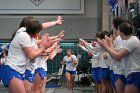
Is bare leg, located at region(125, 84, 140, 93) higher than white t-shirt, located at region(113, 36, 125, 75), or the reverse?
white t-shirt, located at region(113, 36, 125, 75)

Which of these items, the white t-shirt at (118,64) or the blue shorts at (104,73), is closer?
the white t-shirt at (118,64)

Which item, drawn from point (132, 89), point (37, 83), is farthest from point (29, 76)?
point (132, 89)

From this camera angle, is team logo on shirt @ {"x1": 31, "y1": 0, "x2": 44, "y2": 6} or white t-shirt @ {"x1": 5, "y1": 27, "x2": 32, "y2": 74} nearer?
white t-shirt @ {"x1": 5, "y1": 27, "x2": 32, "y2": 74}

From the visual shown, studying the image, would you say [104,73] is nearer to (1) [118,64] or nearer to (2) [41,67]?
(2) [41,67]

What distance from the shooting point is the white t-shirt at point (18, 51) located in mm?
4600

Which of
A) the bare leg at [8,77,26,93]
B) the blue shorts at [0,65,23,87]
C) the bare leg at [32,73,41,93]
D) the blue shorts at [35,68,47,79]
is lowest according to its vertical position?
the bare leg at [32,73,41,93]

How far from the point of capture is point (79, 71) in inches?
703

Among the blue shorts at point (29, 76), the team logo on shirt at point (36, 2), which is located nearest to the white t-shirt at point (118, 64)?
the blue shorts at point (29, 76)

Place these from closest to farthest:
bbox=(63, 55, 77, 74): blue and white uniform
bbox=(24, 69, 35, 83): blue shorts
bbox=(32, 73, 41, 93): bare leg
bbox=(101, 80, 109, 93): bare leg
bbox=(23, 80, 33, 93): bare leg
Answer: bbox=(23, 80, 33, 93): bare leg < bbox=(24, 69, 35, 83): blue shorts < bbox=(32, 73, 41, 93): bare leg < bbox=(101, 80, 109, 93): bare leg < bbox=(63, 55, 77, 74): blue and white uniform

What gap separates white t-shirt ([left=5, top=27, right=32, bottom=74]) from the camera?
460 centimetres

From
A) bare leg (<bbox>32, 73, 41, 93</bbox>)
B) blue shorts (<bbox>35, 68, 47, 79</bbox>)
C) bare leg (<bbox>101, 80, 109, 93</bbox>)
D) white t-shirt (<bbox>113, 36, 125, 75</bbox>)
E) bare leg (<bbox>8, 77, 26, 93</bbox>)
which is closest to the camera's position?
bare leg (<bbox>8, 77, 26, 93</bbox>)

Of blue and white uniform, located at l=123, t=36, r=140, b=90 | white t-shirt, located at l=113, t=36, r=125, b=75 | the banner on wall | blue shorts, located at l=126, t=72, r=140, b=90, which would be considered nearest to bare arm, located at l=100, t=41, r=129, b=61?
blue and white uniform, located at l=123, t=36, r=140, b=90

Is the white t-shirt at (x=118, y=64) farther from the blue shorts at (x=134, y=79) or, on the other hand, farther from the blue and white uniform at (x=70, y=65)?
the blue and white uniform at (x=70, y=65)

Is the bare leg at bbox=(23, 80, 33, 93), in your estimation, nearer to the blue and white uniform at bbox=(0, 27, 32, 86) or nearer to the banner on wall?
the blue and white uniform at bbox=(0, 27, 32, 86)
